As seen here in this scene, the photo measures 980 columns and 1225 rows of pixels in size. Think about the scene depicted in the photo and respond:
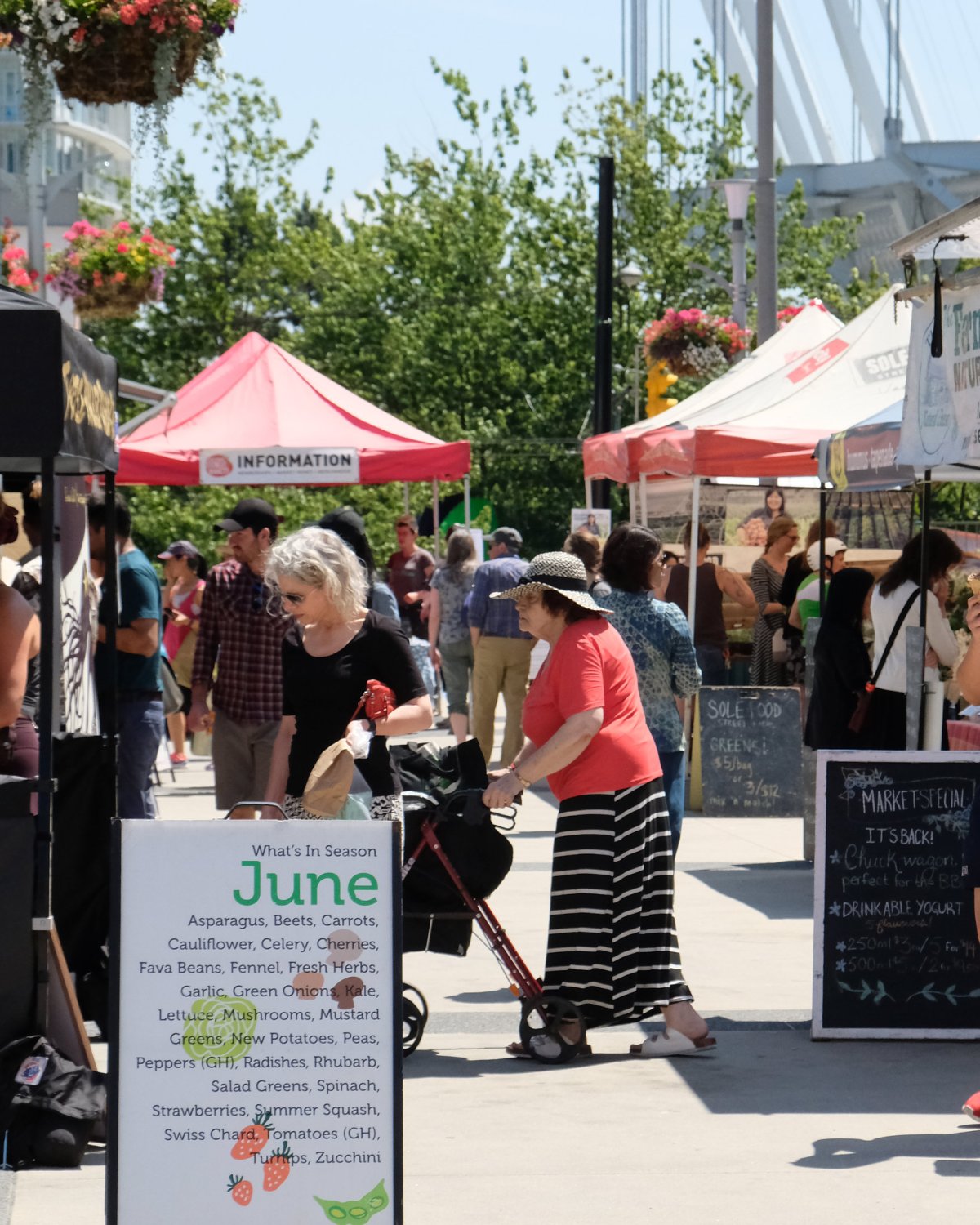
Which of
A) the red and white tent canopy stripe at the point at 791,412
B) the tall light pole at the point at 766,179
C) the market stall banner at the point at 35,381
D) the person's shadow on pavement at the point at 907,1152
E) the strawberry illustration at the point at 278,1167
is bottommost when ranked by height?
the person's shadow on pavement at the point at 907,1152

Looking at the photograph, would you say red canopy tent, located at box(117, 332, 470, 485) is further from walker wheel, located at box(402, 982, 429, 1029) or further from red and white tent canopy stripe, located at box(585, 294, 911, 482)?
walker wheel, located at box(402, 982, 429, 1029)

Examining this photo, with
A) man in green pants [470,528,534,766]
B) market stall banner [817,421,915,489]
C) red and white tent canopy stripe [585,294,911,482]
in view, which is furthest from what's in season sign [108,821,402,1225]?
man in green pants [470,528,534,766]

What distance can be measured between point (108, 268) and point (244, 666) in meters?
8.74

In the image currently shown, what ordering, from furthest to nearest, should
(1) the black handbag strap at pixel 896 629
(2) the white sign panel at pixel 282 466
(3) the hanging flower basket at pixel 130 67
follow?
(2) the white sign panel at pixel 282 466 → (3) the hanging flower basket at pixel 130 67 → (1) the black handbag strap at pixel 896 629

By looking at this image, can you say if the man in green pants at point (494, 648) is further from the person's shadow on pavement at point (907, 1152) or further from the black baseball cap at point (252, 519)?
the person's shadow on pavement at point (907, 1152)

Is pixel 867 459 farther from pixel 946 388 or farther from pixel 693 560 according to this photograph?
pixel 693 560

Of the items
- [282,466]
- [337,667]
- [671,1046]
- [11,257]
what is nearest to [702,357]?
[282,466]

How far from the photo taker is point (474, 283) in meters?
39.0

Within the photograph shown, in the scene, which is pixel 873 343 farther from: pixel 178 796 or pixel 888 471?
pixel 178 796

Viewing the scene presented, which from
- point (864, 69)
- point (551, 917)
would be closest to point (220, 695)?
point (551, 917)

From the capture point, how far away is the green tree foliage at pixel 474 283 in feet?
121

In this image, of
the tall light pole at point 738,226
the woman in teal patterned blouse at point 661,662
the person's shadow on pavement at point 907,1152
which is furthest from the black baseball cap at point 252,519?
the tall light pole at point 738,226

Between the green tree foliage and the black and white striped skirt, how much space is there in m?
27.9

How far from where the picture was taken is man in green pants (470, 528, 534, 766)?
48.4 feet
